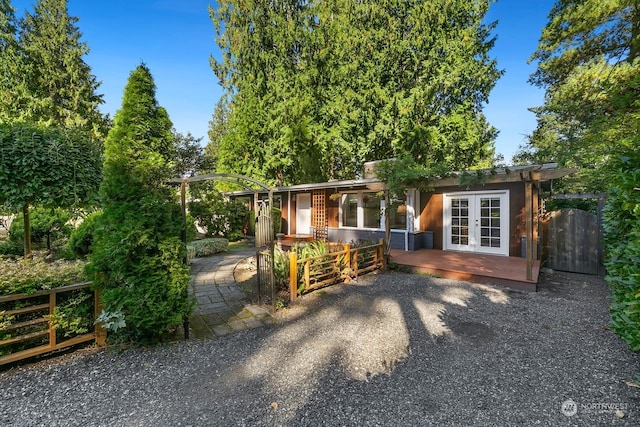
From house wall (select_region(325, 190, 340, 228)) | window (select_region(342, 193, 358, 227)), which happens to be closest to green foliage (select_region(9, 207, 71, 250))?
house wall (select_region(325, 190, 340, 228))

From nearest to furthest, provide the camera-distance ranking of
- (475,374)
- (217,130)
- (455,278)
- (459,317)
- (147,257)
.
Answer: (475,374)
(147,257)
(459,317)
(455,278)
(217,130)

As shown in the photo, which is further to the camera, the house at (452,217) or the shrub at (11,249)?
the shrub at (11,249)

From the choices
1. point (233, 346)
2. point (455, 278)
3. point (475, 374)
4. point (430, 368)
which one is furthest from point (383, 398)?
point (455, 278)

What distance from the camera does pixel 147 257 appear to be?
316 cm

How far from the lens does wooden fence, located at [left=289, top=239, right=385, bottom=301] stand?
507 cm

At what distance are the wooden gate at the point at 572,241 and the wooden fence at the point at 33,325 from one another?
9480 millimetres

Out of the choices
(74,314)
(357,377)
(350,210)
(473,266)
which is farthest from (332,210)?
Result: (74,314)

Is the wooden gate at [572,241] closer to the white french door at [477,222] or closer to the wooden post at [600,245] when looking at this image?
the wooden post at [600,245]

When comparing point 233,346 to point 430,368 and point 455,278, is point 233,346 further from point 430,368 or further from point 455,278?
point 455,278

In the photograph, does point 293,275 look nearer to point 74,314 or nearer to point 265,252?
point 265,252

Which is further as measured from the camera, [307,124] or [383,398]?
[307,124]

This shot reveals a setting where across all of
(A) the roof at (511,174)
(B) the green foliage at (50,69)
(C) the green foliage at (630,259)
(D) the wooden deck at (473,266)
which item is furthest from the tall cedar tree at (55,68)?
(C) the green foliage at (630,259)

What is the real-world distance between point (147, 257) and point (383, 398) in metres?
2.83

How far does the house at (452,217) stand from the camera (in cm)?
613
